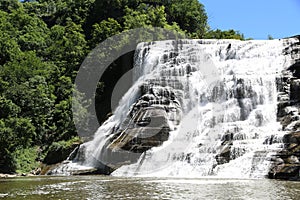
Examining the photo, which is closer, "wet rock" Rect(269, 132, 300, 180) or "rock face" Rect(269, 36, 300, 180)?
"wet rock" Rect(269, 132, 300, 180)

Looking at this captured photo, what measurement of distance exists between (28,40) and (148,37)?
13576mm

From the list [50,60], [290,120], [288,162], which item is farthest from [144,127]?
[50,60]

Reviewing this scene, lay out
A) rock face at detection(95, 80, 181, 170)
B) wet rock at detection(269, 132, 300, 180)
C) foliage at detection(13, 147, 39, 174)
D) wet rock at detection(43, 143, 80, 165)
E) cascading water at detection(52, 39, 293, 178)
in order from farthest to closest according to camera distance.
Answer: wet rock at detection(43, 143, 80, 165) < foliage at detection(13, 147, 39, 174) < rock face at detection(95, 80, 181, 170) < cascading water at detection(52, 39, 293, 178) < wet rock at detection(269, 132, 300, 180)

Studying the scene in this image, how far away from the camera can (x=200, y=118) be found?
24234mm

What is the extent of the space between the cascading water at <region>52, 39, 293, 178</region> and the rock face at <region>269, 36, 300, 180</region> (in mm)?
405

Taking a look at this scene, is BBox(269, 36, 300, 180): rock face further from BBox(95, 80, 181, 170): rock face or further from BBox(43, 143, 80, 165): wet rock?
BBox(43, 143, 80, 165): wet rock

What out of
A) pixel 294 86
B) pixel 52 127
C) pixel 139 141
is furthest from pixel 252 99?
pixel 52 127

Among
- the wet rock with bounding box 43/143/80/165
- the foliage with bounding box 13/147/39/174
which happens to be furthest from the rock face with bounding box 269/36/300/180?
the foliage with bounding box 13/147/39/174

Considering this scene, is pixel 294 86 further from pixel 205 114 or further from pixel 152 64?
pixel 152 64

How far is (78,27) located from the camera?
48.2 metres

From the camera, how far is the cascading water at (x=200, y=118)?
750 inches

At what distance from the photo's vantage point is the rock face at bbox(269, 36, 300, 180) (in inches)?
645

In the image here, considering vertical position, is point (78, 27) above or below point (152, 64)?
above

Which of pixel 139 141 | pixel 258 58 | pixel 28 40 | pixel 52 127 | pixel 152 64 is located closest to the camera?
pixel 139 141
